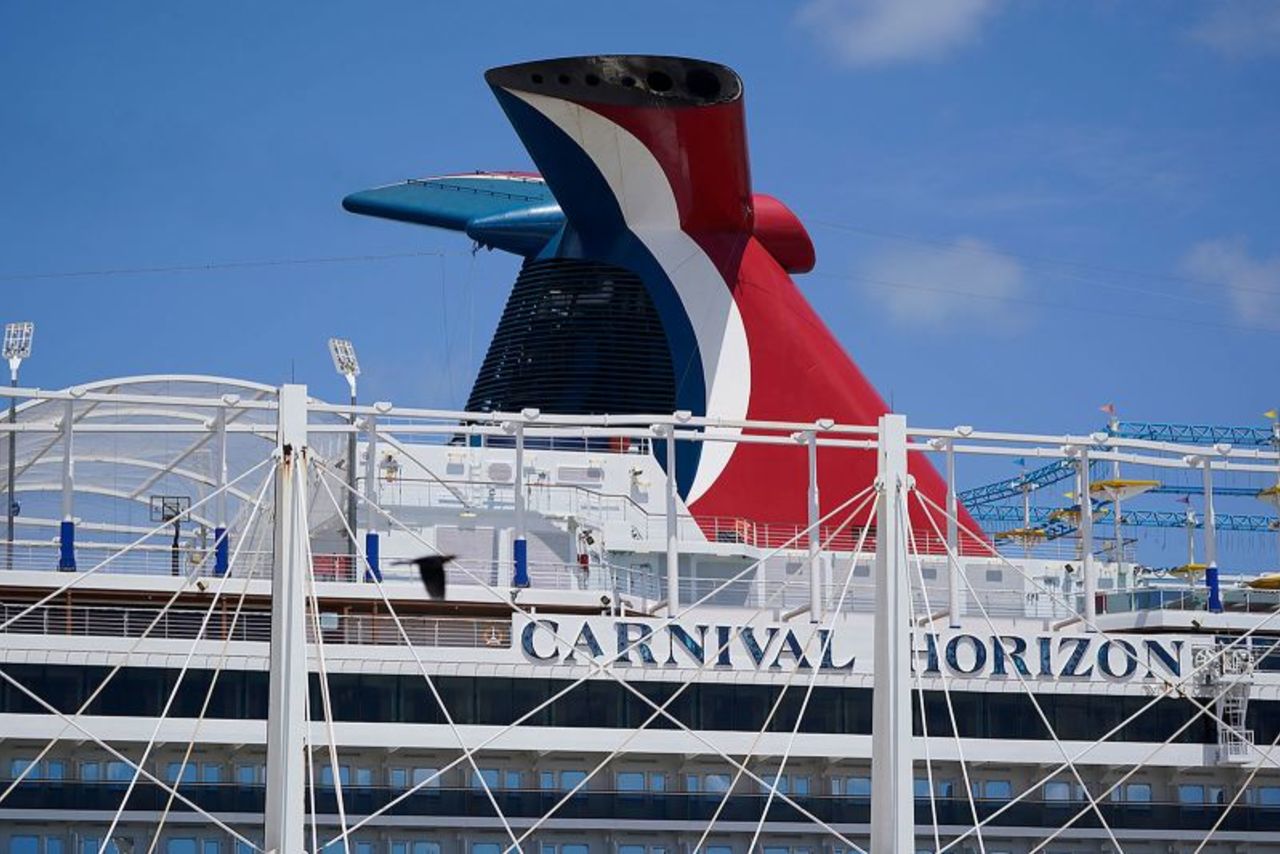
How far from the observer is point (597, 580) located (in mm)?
63500

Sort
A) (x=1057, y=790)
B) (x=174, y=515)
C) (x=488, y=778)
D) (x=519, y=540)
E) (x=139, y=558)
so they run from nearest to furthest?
1. (x=488, y=778)
2. (x=519, y=540)
3. (x=1057, y=790)
4. (x=174, y=515)
5. (x=139, y=558)

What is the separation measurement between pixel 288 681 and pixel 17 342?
874 inches

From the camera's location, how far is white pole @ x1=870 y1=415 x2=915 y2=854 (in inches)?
1764

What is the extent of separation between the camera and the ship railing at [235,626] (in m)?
55.6

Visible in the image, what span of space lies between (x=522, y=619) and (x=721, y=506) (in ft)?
39.0

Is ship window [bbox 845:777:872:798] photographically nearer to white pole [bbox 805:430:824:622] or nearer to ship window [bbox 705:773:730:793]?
ship window [bbox 705:773:730:793]

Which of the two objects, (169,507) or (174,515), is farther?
(169,507)

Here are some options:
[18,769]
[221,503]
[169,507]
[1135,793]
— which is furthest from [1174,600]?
[18,769]

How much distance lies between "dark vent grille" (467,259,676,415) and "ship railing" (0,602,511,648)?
13858 millimetres

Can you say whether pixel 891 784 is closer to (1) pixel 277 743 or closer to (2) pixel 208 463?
(1) pixel 277 743

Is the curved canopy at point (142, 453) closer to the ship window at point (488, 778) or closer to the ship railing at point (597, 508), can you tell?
the ship railing at point (597, 508)

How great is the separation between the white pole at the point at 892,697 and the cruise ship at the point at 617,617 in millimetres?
76

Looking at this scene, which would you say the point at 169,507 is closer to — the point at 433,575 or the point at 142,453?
the point at 142,453

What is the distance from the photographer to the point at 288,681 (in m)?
43.9
